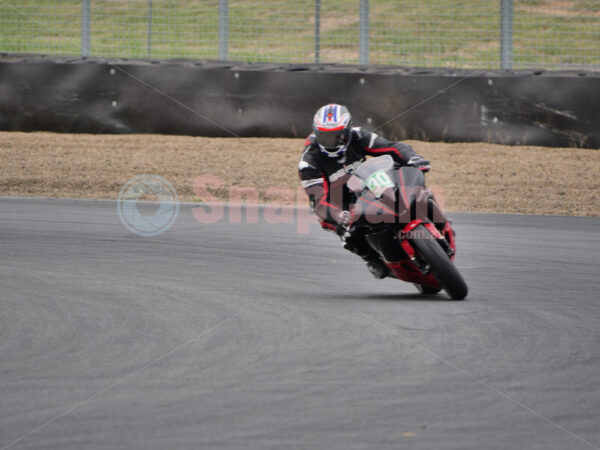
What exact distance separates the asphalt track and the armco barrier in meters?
5.47

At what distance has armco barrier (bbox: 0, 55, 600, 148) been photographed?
46.5 feet

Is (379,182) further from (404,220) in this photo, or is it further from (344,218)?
(344,218)

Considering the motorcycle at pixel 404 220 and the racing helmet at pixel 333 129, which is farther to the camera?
the racing helmet at pixel 333 129

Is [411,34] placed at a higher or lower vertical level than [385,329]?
higher

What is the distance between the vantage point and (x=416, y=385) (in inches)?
178

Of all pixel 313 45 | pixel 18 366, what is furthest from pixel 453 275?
pixel 313 45

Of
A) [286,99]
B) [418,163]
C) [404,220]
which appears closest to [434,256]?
[404,220]

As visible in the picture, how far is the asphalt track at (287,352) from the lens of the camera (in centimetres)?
389

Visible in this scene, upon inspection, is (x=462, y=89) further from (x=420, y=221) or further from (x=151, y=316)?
(x=151, y=316)

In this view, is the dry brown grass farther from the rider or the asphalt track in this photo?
the rider

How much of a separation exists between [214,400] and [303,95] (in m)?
10.8

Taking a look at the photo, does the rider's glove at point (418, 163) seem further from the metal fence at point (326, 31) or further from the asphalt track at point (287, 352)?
the metal fence at point (326, 31)

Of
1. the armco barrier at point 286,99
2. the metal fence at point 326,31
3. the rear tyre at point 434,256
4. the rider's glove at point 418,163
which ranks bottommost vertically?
the rear tyre at point 434,256

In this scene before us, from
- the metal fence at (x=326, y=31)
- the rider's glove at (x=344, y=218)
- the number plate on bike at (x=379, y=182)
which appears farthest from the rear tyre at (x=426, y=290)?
the metal fence at (x=326, y=31)
